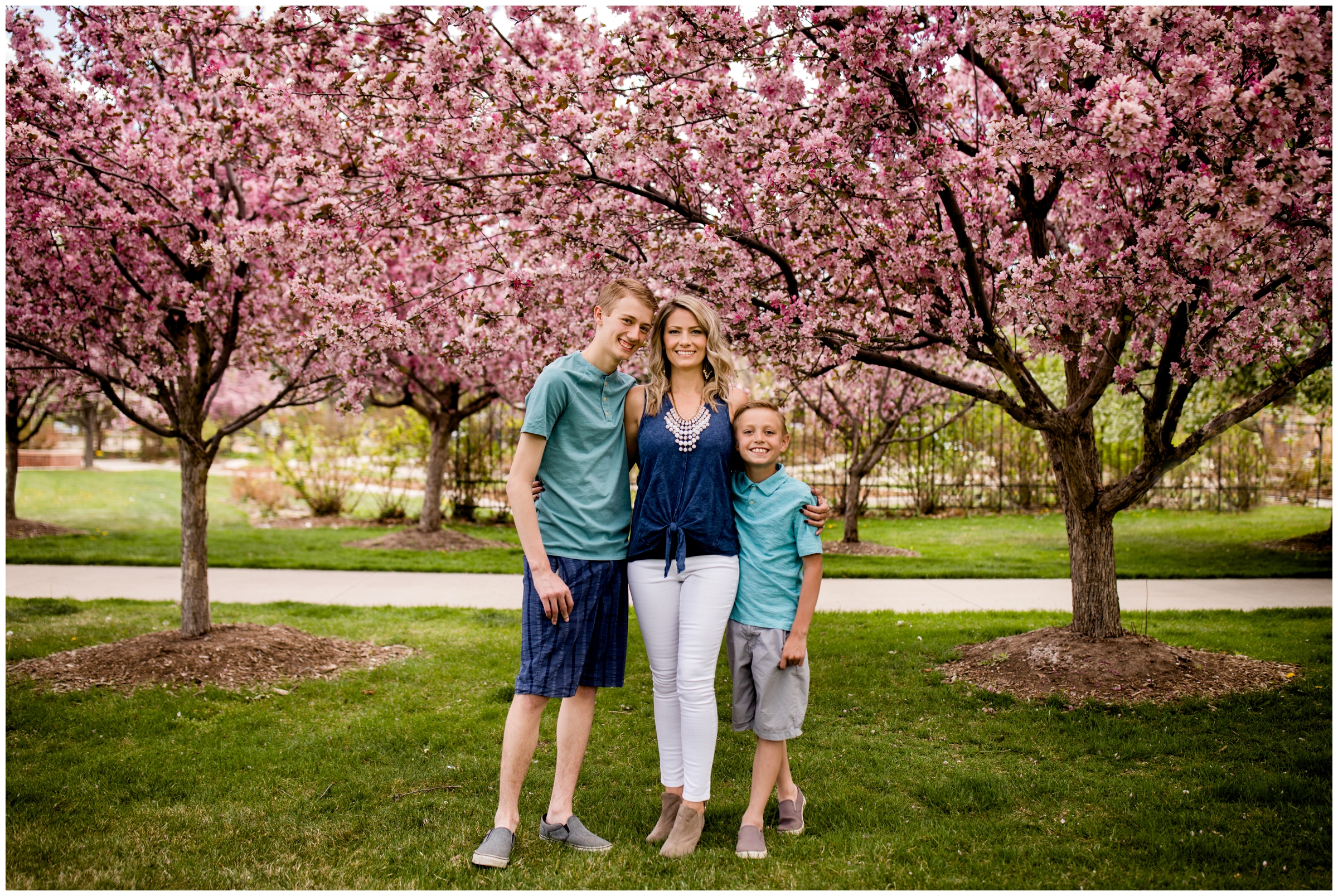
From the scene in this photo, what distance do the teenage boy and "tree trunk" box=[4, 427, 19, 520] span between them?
9.92m

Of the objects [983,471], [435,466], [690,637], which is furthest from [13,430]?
[983,471]

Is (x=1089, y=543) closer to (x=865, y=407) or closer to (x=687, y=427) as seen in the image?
(x=687, y=427)

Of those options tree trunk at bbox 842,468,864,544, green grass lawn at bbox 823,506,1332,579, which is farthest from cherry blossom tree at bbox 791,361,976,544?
green grass lawn at bbox 823,506,1332,579

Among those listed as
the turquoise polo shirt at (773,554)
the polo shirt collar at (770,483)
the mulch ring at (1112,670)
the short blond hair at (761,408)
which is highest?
the short blond hair at (761,408)

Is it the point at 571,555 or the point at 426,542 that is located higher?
the point at 571,555

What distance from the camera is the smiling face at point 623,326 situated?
3178mm

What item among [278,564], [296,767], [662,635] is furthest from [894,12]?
[278,564]

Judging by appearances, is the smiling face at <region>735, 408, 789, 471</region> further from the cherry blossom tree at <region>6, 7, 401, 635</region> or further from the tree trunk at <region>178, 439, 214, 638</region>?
the tree trunk at <region>178, 439, 214, 638</region>

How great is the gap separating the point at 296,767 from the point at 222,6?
12.4 ft

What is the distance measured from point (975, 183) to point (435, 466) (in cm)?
827

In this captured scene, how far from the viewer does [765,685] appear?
3.10m

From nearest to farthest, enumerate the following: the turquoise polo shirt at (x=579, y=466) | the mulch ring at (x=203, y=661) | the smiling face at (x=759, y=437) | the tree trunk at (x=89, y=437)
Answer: the turquoise polo shirt at (x=579, y=466)
the smiling face at (x=759, y=437)
the mulch ring at (x=203, y=661)
the tree trunk at (x=89, y=437)

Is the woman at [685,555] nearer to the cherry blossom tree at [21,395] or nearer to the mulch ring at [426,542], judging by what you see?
the cherry blossom tree at [21,395]

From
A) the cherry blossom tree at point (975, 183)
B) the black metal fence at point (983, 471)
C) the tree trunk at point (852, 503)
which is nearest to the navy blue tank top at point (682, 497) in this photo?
the cherry blossom tree at point (975, 183)
